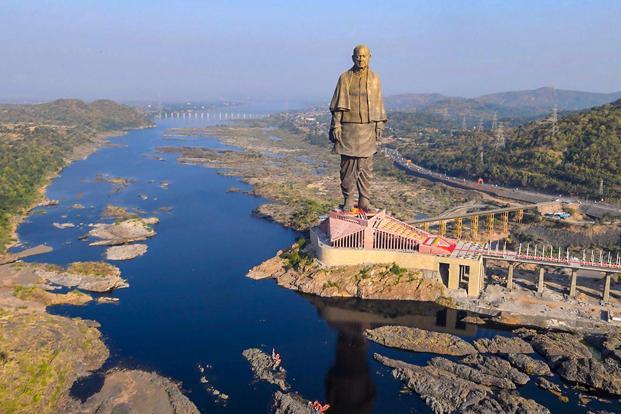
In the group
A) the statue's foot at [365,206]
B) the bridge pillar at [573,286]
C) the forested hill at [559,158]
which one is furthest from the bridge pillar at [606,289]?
the forested hill at [559,158]

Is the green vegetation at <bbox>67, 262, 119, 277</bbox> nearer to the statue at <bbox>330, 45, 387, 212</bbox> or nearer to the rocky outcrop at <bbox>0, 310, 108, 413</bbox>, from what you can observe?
the rocky outcrop at <bbox>0, 310, 108, 413</bbox>

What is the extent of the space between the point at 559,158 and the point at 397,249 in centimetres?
5653

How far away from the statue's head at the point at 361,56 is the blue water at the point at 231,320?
22335mm

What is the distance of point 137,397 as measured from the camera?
112 ft

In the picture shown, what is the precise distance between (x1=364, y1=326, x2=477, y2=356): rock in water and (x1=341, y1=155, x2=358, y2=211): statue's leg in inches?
612

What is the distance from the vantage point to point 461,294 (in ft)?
163

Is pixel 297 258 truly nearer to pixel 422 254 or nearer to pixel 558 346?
pixel 422 254

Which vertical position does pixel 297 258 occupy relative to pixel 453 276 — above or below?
above

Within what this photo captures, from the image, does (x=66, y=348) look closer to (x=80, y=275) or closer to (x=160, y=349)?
(x=160, y=349)

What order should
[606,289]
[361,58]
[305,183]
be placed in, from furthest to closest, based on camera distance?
[305,183] → [361,58] → [606,289]

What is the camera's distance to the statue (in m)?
50.8

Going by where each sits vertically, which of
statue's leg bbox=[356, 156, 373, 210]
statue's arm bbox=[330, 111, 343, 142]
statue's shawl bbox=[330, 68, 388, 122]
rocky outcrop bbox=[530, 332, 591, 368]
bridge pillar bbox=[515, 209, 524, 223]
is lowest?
rocky outcrop bbox=[530, 332, 591, 368]

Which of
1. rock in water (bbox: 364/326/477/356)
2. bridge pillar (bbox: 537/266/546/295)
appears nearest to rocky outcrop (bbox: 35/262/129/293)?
rock in water (bbox: 364/326/477/356)

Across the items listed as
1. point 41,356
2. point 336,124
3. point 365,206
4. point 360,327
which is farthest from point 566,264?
point 41,356
